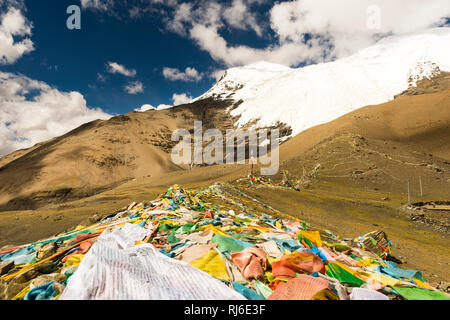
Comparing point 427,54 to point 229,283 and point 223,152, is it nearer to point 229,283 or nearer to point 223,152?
point 223,152

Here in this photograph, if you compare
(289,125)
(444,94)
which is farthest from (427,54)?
(289,125)

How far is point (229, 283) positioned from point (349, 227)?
11266mm

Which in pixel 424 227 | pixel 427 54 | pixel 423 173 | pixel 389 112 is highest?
pixel 427 54

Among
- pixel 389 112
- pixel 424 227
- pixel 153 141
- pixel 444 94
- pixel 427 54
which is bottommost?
pixel 424 227

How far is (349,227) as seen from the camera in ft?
37.1

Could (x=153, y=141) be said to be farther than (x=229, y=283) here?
Yes

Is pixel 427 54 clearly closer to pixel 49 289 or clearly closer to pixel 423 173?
pixel 423 173

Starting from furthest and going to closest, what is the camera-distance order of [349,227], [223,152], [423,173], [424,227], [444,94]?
1. [223,152]
2. [444,94]
3. [423,173]
4. [424,227]
5. [349,227]

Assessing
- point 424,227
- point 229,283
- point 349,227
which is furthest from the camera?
point 424,227
